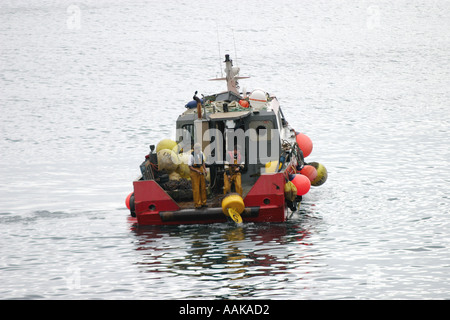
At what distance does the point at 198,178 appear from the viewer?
1988 centimetres

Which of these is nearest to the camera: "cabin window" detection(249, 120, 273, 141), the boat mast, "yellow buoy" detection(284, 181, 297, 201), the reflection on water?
the reflection on water

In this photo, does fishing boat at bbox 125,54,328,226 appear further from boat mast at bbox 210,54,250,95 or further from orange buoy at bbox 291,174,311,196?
boat mast at bbox 210,54,250,95

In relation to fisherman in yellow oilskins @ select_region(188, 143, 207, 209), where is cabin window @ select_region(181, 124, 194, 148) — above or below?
above

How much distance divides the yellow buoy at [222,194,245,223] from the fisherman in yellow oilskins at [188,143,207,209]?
30.7 inches

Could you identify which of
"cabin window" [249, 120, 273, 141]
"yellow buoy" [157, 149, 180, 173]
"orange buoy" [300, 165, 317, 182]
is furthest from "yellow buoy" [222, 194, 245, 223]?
"orange buoy" [300, 165, 317, 182]

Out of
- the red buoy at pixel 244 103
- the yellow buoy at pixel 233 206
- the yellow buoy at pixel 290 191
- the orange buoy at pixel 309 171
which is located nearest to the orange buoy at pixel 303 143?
the orange buoy at pixel 309 171

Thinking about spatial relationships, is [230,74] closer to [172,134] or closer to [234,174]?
[234,174]

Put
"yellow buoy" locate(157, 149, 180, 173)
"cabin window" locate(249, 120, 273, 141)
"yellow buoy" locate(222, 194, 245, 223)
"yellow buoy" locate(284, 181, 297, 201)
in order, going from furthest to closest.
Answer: "cabin window" locate(249, 120, 273, 141), "yellow buoy" locate(157, 149, 180, 173), "yellow buoy" locate(284, 181, 297, 201), "yellow buoy" locate(222, 194, 245, 223)

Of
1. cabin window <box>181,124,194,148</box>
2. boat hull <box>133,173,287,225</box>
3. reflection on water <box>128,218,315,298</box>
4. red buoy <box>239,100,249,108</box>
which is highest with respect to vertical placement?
red buoy <box>239,100,249,108</box>

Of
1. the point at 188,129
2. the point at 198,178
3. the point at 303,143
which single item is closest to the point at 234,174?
the point at 198,178

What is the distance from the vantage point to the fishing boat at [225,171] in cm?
1981

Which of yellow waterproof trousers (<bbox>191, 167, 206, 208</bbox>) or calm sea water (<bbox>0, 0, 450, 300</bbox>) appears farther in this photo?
yellow waterproof trousers (<bbox>191, 167, 206, 208</bbox>)

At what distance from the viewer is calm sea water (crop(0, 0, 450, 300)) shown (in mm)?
17062
